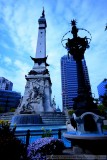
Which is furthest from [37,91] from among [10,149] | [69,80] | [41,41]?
[69,80]

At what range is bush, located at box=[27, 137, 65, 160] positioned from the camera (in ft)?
12.6

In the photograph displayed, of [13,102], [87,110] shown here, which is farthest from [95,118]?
[13,102]

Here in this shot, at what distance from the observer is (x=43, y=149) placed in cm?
397

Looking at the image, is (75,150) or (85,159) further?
(75,150)

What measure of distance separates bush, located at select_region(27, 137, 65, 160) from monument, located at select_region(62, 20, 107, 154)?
2.60 feet

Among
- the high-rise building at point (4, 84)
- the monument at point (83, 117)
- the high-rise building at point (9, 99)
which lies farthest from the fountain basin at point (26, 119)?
the high-rise building at point (4, 84)

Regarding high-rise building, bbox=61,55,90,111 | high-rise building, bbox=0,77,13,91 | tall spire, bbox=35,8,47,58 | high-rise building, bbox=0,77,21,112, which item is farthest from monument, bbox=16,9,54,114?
high-rise building, bbox=61,55,90,111

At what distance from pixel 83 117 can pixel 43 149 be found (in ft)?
7.68

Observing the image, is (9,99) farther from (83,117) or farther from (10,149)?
(10,149)

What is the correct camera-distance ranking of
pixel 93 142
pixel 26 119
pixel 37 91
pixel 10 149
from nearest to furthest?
1. pixel 10 149
2. pixel 93 142
3. pixel 26 119
4. pixel 37 91

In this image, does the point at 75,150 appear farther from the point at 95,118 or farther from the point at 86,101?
the point at 86,101

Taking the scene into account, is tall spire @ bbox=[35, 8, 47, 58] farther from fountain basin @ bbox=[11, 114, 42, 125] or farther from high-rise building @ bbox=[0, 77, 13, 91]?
high-rise building @ bbox=[0, 77, 13, 91]

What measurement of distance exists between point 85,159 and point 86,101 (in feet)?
8.87

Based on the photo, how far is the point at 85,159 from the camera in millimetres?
3801
